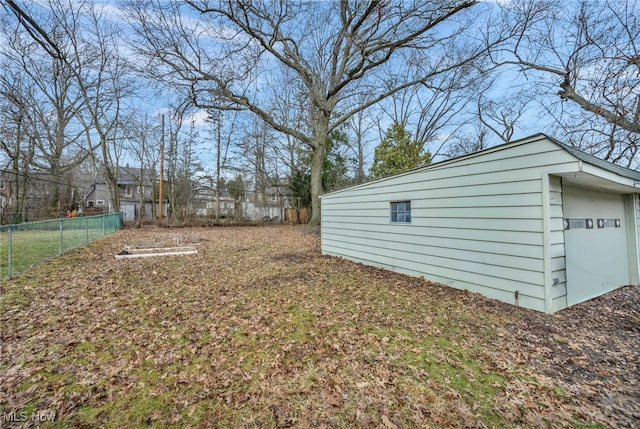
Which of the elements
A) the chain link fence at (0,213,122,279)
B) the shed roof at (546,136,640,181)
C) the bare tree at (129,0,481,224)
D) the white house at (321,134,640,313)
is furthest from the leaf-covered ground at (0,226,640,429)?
the bare tree at (129,0,481,224)

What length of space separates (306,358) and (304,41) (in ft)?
46.4

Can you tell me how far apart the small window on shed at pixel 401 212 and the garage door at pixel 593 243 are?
2.68 meters

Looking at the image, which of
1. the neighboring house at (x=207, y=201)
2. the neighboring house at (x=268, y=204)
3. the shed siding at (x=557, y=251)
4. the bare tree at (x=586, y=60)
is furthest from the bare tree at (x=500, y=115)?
the neighboring house at (x=207, y=201)

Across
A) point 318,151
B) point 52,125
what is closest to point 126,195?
point 52,125

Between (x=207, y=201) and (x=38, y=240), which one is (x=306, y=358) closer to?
(x=38, y=240)

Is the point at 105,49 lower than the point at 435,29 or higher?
higher

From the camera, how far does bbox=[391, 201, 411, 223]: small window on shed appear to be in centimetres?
626

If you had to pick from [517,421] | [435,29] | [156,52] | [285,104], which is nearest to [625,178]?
[517,421]

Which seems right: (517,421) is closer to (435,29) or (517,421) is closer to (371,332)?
(371,332)

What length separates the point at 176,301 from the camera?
14.5 feet

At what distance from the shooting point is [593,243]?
4871mm

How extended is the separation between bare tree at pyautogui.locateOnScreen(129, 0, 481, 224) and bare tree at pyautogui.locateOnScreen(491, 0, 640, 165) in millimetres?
1959

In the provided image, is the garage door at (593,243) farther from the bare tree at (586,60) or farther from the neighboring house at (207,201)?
the neighboring house at (207,201)

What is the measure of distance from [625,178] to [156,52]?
14168 millimetres
